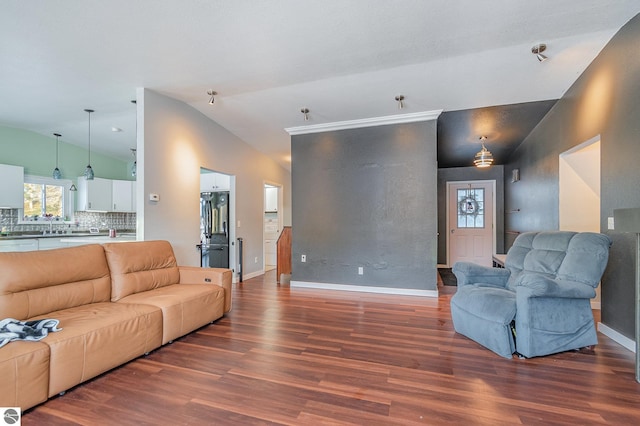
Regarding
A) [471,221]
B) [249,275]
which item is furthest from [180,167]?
[471,221]

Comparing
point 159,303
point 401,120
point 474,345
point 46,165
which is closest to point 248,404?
point 159,303

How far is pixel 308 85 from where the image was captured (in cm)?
373

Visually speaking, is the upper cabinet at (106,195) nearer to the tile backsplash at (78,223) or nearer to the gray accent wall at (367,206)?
the tile backsplash at (78,223)

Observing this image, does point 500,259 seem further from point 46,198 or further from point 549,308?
point 46,198

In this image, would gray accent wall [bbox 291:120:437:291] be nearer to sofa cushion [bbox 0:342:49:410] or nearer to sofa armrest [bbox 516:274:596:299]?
sofa armrest [bbox 516:274:596:299]

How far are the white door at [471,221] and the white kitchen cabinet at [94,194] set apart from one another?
25.5 feet

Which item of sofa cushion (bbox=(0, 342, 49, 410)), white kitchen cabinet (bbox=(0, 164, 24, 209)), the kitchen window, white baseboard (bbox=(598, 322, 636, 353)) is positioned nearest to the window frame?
the kitchen window

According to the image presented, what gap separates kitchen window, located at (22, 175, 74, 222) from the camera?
5.09 m

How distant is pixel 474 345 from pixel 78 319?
10.8 ft

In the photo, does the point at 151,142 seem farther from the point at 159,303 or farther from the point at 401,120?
the point at 401,120

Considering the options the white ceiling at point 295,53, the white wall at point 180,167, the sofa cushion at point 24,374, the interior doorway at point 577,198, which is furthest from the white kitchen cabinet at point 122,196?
the interior doorway at point 577,198

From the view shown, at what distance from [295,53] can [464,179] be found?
215 inches

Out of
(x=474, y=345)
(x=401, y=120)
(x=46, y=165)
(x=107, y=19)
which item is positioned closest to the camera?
(x=107, y=19)

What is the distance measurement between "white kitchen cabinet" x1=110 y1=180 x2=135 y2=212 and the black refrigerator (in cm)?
203
